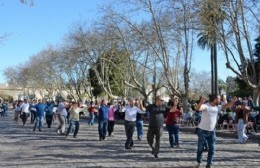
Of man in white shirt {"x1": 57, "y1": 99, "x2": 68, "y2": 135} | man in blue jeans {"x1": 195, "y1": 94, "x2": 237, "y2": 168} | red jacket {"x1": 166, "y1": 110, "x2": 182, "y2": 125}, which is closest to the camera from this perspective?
man in blue jeans {"x1": 195, "y1": 94, "x2": 237, "y2": 168}

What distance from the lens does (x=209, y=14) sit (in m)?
23.3

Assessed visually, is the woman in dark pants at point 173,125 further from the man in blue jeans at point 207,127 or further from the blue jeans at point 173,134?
the man in blue jeans at point 207,127

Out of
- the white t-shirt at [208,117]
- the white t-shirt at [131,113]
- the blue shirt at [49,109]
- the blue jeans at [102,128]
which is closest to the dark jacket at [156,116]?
the white t-shirt at [131,113]

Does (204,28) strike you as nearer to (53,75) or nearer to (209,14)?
(209,14)

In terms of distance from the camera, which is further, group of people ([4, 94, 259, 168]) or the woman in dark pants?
the woman in dark pants

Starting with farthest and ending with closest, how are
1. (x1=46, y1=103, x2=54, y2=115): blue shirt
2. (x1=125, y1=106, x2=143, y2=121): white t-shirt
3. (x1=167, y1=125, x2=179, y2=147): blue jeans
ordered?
(x1=46, y1=103, x2=54, y2=115): blue shirt, (x1=167, y1=125, x2=179, y2=147): blue jeans, (x1=125, y1=106, x2=143, y2=121): white t-shirt

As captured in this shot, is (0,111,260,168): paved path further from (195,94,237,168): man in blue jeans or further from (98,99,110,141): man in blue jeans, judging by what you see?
(98,99,110,141): man in blue jeans

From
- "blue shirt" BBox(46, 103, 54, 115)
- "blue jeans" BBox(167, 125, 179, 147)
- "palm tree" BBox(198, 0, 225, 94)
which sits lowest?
"blue jeans" BBox(167, 125, 179, 147)

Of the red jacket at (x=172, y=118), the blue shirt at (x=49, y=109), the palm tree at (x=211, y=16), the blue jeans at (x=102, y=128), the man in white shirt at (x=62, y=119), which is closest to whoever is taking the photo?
the red jacket at (x=172, y=118)

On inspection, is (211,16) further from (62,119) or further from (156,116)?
(156,116)

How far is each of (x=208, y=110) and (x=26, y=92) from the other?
105m

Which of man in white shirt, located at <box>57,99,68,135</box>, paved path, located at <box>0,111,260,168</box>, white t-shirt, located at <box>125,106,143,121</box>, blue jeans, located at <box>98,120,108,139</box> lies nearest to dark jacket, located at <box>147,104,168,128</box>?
paved path, located at <box>0,111,260,168</box>

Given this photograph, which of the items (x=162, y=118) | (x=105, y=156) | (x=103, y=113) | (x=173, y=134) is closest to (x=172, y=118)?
(x=173, y=134)

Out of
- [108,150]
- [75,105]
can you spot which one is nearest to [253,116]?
[75,105]
